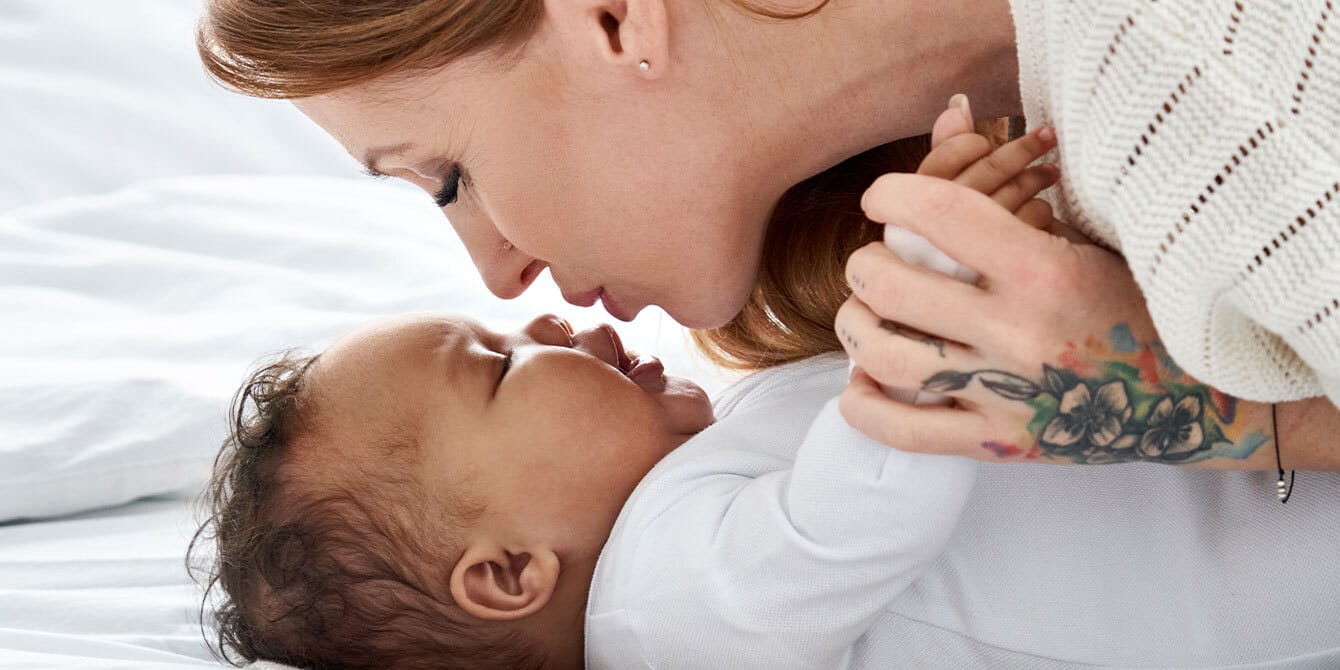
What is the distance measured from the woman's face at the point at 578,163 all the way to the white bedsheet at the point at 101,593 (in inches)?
22.5

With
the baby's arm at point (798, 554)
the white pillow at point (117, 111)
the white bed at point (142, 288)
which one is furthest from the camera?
the white pillow at point (117, 111)

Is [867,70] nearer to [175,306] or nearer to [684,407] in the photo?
[684,407]

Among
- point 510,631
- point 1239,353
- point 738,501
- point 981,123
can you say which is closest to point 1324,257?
point 1239,353

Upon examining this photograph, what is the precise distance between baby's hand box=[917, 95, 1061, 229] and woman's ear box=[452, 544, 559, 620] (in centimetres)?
60

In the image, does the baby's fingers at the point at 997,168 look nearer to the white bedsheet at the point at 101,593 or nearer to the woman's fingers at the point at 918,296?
the woman's fingers at the point at 918,296

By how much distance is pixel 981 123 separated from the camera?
1618 mm

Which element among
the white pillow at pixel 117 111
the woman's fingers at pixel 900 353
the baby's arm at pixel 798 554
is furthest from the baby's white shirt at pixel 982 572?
the white pillow at pixel 117 111

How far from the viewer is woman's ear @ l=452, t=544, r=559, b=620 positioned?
136cm

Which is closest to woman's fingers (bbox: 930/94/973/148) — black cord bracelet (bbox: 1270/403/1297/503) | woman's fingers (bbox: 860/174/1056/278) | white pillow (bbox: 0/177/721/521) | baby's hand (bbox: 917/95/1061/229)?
baby's hand (bbox: 917/95/1061/229)

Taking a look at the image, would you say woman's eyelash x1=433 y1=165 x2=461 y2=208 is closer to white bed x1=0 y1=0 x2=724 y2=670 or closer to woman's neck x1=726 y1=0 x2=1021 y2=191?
woman's neck x1=726 y1=0 x2=1021 y2=191

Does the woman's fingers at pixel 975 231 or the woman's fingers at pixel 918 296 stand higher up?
the woman's fingers at pixel 975 231

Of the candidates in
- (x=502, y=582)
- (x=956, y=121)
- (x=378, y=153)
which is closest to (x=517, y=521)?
(x=502, y=582)

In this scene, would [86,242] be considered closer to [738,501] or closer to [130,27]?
[130,27]

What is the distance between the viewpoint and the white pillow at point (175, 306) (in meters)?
1.84
